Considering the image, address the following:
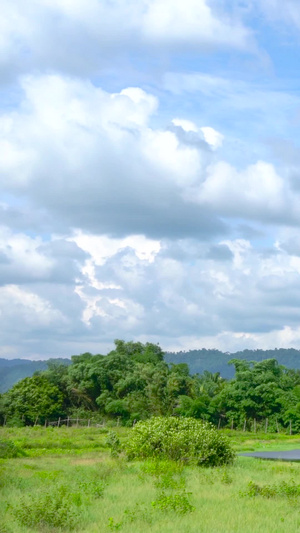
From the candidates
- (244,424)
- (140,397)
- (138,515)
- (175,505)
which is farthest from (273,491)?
(140,397)

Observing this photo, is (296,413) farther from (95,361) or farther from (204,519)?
(204,519)

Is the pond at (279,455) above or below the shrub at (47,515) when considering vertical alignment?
below

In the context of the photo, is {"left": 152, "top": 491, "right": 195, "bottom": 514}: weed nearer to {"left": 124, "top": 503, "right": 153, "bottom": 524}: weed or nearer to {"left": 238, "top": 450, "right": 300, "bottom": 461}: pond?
{"left": 124, "top": 503, "right": 153, "bottom": 524}: weed

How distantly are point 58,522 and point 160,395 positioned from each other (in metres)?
43.7

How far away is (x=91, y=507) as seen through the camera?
15812mm

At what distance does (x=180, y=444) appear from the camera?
26.2m

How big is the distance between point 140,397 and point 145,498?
3971cm

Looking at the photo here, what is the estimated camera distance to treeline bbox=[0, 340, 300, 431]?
53.2m

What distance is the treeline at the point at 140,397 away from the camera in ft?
174

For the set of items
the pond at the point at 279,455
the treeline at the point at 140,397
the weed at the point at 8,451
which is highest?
the treeline at the point at 140,397

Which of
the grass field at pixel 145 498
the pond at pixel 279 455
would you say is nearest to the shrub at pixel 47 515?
the grass field at pixel 145 498

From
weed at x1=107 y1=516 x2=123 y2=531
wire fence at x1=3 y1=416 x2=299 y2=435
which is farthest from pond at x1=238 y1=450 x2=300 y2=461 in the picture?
weed at x1=107 y1=516 x2=123 y2=531

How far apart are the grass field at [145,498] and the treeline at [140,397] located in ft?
81.2

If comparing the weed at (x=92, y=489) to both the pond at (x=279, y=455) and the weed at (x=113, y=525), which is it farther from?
the pond at (x=279, y=455)
